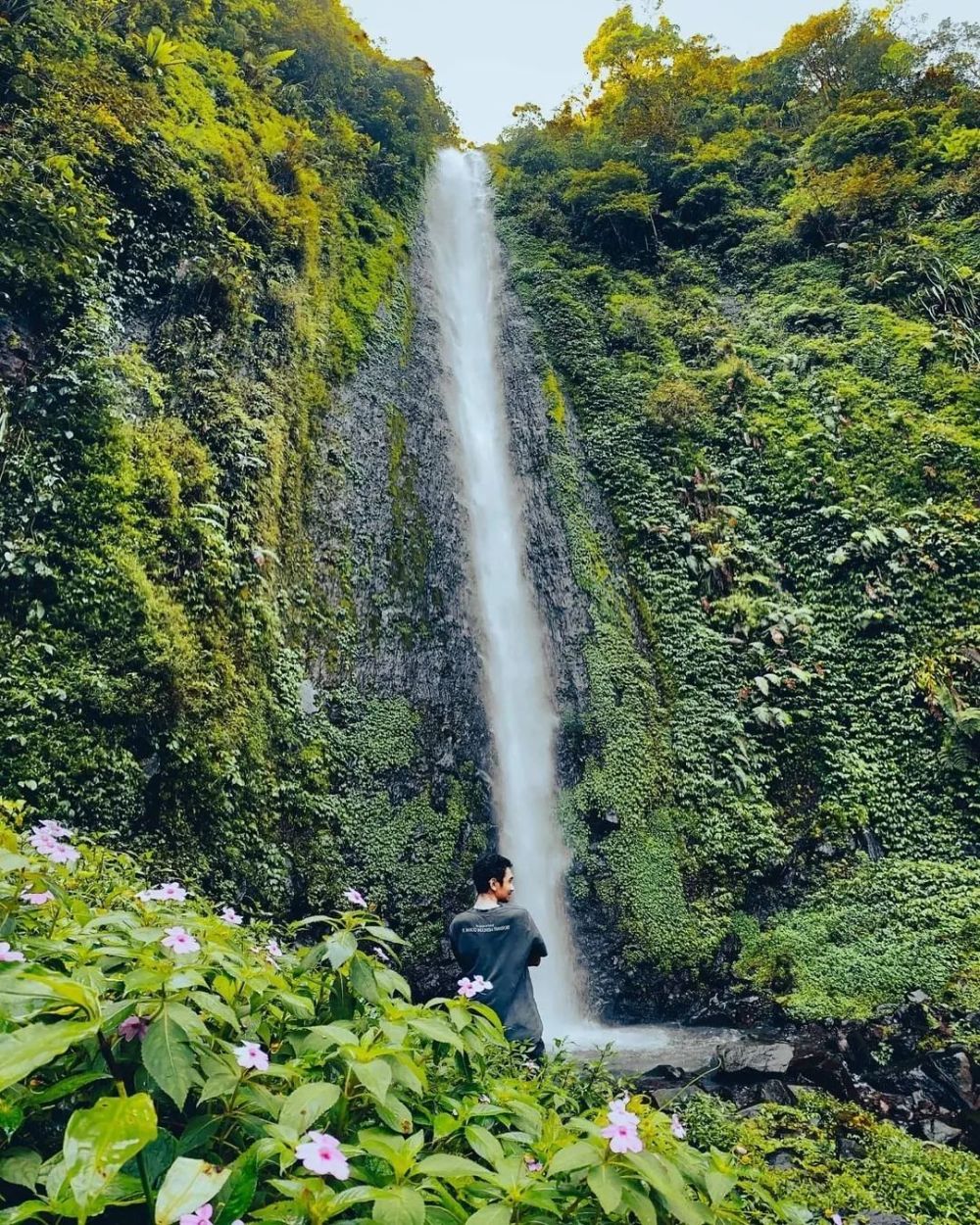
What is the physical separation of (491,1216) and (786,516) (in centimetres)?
1085

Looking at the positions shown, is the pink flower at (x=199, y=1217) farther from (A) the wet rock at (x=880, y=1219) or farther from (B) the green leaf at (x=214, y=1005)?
(A) the wet rock at (x=880, y=1219)

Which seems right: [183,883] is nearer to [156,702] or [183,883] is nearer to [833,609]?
[156,702]

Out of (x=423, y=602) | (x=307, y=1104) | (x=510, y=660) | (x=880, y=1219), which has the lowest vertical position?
(x=880, y=1219)

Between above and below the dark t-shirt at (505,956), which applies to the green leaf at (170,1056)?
above

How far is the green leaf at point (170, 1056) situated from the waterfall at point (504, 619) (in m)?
6.78

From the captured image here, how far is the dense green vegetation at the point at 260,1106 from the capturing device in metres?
1.05

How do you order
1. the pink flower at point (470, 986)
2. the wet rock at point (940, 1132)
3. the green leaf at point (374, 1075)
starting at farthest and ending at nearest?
the wet rock at point (940, 1132), the pink flower at point (470, 986), the green leaf at point (374, 1075)

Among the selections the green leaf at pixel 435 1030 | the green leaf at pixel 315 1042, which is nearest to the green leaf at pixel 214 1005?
the green leaf at pixel 315 1042

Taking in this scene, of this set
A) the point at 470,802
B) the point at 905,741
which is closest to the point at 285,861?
the point at 470,802

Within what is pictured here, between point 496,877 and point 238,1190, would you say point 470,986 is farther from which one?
point 496,877

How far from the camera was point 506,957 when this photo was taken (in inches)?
139

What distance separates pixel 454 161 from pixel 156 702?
1986 centimetres

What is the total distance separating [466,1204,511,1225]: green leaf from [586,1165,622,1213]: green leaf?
16 centimetres

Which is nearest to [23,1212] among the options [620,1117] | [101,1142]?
[101,1142]
